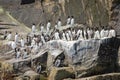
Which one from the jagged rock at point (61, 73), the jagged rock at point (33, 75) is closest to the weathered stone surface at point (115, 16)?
the jagged rock at point (61, 73)

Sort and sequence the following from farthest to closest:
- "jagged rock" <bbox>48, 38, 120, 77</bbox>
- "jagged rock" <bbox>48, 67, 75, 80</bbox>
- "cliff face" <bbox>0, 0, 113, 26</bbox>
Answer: "cliff face" <bbox>0, 0, 113, 26</bbox>, "jagged rock" <bbox>48, 38, 120, 77</bbox>, "jagged rock" <bbox>48, 67, 75, 80</bbox>

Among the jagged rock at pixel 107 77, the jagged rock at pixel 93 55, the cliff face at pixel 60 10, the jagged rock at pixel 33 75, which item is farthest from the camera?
the cliff face at pixel 60 10

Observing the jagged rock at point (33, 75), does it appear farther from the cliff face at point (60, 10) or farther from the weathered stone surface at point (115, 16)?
the cliff face at point (60, 10)

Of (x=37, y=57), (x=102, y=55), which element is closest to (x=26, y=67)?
(x=37, y=57)

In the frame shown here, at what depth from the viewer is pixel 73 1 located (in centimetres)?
4069

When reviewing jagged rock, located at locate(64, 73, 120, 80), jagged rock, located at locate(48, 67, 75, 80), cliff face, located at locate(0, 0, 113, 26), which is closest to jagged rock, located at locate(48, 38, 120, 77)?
jagged rock, located at locate(48, 67, 75, 80)

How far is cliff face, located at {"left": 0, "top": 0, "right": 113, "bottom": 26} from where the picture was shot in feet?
125

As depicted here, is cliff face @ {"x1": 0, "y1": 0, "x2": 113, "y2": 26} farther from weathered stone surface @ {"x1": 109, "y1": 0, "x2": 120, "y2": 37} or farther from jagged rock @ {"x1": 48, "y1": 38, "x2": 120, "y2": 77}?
jagged rock @ {"x1": 48, "y1": 38, "x2": 120, "y2": 77}

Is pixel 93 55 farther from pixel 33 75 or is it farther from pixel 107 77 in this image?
pixel 33 75

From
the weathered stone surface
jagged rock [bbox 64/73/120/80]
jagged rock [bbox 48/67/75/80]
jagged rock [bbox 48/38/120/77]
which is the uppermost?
the weathered stone surface

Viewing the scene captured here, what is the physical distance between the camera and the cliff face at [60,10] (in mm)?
38156

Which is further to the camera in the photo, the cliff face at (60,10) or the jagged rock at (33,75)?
the cliff face at (60,10)

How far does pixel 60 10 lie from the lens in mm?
41750

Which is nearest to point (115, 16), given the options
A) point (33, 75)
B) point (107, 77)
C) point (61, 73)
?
point (61, 73)
